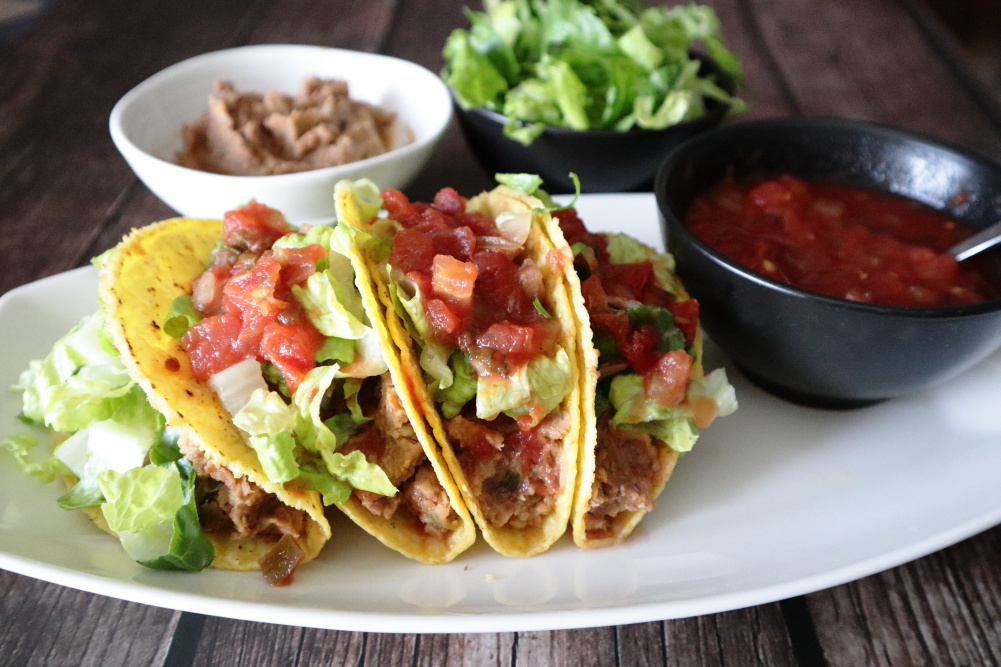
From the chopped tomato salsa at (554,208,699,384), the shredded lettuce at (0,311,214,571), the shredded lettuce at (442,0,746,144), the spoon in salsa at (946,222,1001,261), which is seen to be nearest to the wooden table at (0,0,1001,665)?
the shredded lettuce at (0,311,214,571)

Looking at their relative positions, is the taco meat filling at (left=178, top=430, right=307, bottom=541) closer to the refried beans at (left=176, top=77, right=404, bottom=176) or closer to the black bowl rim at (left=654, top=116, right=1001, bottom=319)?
the black bowl rim at (left=654, top=116, right=1001, bottom=319)

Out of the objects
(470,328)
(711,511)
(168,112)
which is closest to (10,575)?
(470,328)

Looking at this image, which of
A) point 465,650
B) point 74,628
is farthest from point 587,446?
point 74,628

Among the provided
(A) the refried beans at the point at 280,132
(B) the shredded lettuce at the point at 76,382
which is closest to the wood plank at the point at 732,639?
(B) the shredded lettuce at the point at 76,382

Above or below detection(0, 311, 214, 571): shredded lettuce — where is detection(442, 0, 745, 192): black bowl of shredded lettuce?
above

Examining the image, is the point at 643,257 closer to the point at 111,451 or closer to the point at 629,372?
the point at 629,372

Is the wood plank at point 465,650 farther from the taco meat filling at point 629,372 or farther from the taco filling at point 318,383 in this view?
the taco meat filling at point 629,372

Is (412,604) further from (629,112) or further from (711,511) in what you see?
(629,112)
